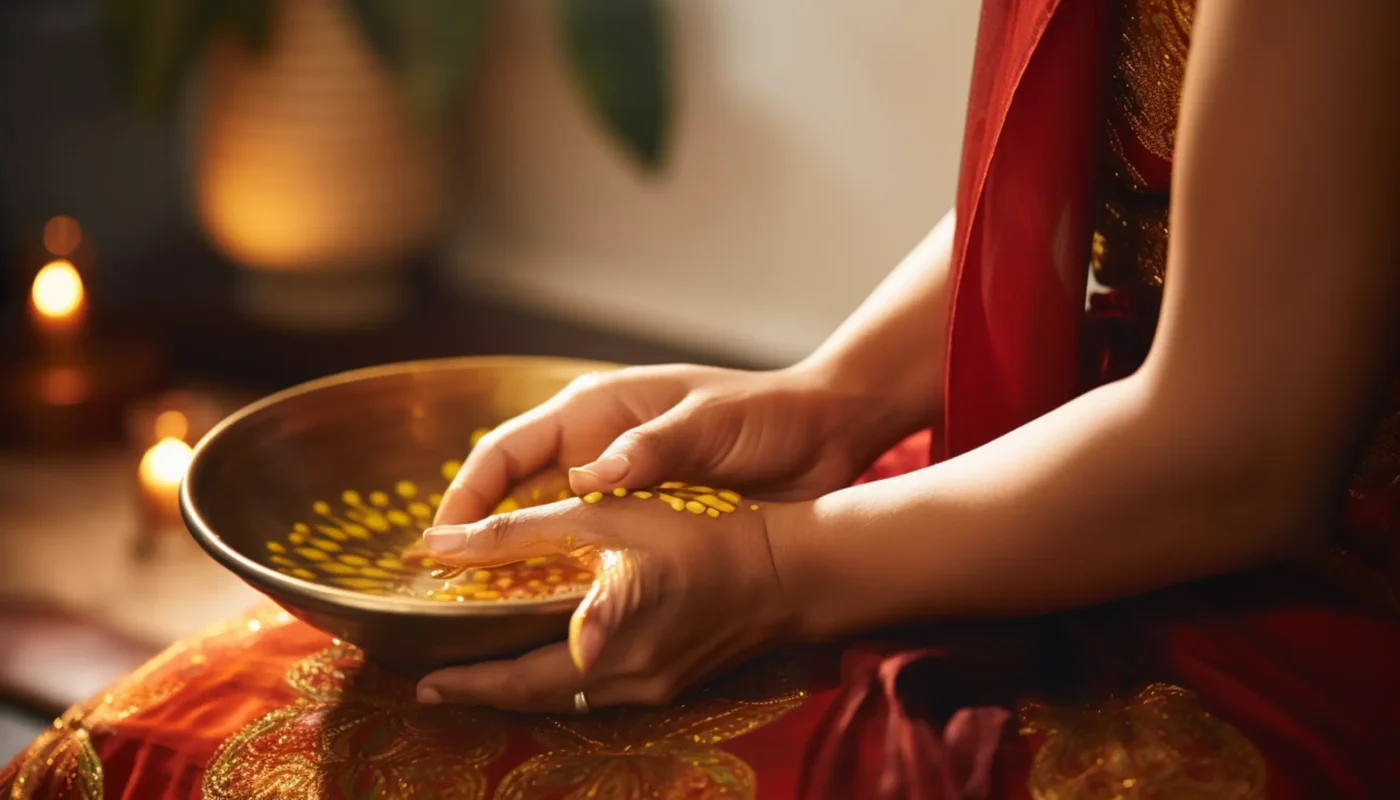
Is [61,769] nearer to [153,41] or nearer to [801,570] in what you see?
[801,570]

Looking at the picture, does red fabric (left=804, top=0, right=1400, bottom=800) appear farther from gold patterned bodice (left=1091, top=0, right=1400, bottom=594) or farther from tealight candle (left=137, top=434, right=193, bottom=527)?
tealight candle (left=137, top=434, right=193, bottom=527)

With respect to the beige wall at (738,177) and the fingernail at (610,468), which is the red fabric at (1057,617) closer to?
the fingernail at (610,468)

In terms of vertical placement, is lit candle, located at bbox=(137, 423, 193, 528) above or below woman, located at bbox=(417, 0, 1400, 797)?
below

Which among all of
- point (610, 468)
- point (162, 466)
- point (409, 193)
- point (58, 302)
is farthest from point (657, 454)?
point (409, 193)

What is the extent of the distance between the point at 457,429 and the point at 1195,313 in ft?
1.38

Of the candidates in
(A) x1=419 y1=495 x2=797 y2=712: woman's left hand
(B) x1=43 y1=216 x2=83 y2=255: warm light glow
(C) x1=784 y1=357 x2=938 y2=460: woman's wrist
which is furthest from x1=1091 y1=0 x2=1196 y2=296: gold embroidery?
(B) x1=43 y1=216 x2=83 y2=255: warm light glow

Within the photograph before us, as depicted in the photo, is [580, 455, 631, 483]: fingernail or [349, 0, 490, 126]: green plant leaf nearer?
[580, 455, 631, 483]: fingernail

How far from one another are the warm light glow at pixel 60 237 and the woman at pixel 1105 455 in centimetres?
129

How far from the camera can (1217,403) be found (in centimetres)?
56

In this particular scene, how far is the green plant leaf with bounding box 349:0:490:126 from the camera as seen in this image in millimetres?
1896

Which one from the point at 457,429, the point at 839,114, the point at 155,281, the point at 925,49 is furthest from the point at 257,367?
the point at 457,429

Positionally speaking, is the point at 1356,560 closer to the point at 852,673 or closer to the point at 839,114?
the point at 852,673

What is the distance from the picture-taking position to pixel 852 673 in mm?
598

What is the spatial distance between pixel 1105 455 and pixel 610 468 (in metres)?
0.21
